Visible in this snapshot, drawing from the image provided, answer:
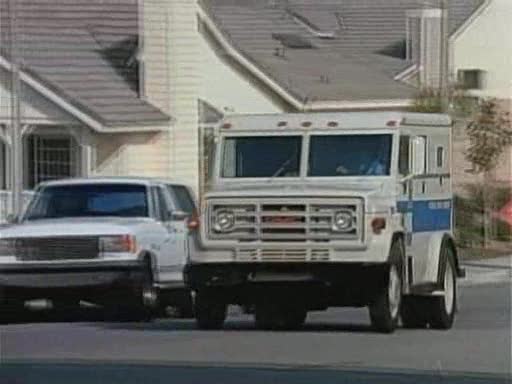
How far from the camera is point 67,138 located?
38.5 m

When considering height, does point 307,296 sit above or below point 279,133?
below

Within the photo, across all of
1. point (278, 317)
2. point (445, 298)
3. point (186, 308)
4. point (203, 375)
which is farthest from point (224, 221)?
point (203, 375)

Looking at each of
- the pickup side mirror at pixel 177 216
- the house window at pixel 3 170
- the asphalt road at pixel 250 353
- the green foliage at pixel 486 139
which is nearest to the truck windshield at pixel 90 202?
the pickup side mirror at pixel 177 216

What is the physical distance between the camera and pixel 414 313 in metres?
22.9

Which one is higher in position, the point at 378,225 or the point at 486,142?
the point at 486,142

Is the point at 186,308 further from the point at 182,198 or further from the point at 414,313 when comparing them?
the point at 414,313

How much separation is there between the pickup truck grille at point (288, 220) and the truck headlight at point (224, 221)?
0.12 feet

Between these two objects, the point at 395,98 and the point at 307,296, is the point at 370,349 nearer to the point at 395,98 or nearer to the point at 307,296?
the point at 307,296

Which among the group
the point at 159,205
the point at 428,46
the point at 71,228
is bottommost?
the point at 71,228

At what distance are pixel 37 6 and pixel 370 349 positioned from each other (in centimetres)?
2262

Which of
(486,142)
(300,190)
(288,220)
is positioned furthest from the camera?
(486,142)

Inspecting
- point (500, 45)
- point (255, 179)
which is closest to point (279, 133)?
point (255, 179)

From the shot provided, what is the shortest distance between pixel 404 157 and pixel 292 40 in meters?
33.0

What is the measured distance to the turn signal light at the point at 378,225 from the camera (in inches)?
817
